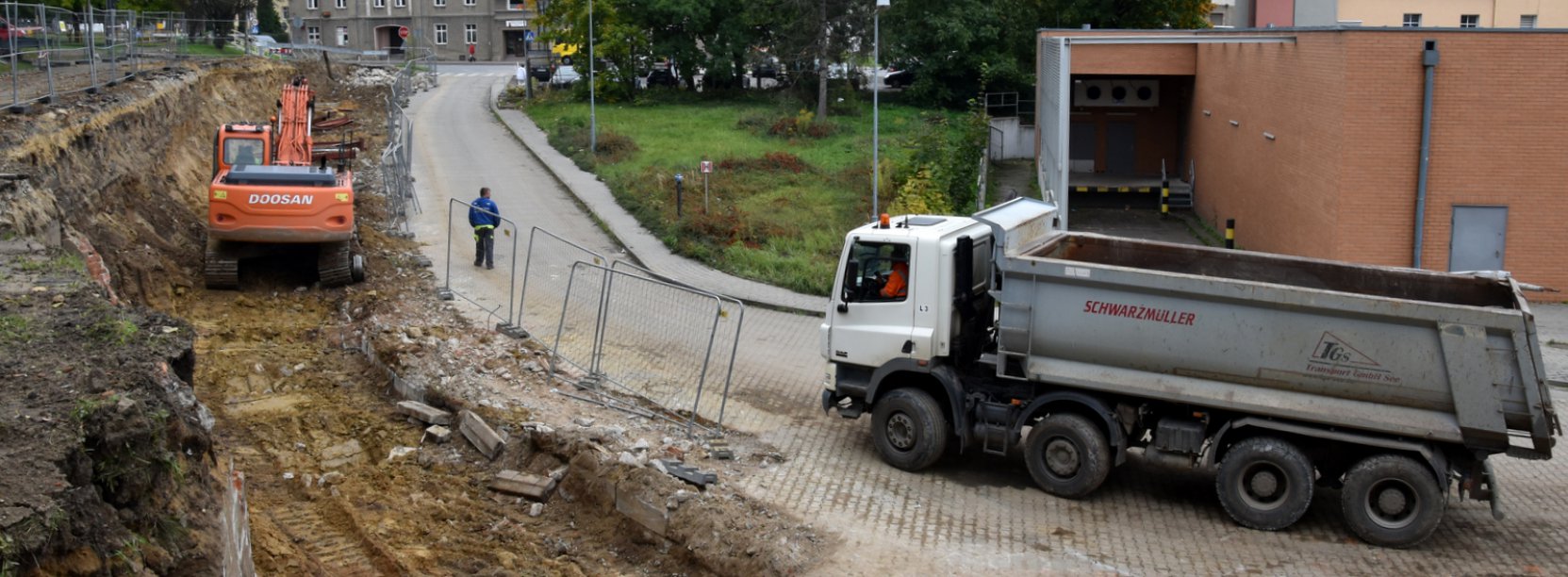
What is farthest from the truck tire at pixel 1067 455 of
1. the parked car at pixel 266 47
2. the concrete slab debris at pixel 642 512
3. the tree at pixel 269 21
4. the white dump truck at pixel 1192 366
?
the tree at pixel 269 21

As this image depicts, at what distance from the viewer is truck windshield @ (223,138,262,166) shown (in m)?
20.8

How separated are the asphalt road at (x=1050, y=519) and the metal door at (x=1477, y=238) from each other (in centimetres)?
518

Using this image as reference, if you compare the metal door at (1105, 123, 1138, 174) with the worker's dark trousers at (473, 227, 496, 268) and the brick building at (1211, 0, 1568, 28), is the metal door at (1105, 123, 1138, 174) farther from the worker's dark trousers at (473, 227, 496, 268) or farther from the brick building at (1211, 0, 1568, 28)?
the worker's dark trousers at (473, 227, 496, 268)

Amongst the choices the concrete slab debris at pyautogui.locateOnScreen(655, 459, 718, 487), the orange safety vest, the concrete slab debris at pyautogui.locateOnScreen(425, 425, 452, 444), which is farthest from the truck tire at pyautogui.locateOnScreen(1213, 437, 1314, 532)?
the concrete slab debris at pyautogui.locateOnScreen(425, 425, 452, 444)

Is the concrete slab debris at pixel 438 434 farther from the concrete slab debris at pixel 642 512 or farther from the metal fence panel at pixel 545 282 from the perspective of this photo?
the metal fence panel at pixel 545 282

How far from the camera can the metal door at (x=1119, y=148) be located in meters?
37.2

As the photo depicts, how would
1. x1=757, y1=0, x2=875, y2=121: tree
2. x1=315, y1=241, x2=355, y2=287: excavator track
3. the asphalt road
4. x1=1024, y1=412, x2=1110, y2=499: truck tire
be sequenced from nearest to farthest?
the asphalt road, x1=1024, y1=412, x2=1110, y2=499: truck tire, x1=315, y1=241, x2=355, y2=287: excavator track, x1=757, y1=0, x2=875, y2=121: tree

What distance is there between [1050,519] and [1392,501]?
2799 mm

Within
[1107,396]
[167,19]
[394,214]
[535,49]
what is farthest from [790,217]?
[535,49]

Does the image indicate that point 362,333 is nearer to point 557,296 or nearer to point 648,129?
point 557,296

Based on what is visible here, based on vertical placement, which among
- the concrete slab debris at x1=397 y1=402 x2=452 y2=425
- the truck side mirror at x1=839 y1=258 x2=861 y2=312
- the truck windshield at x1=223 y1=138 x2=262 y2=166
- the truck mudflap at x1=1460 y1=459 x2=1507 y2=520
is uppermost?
the truck windshield at x1=223 y1=138 x2=262 y2=166

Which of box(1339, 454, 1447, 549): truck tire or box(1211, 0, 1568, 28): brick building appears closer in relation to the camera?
box(1339, 454, 1447, 549): truck tire

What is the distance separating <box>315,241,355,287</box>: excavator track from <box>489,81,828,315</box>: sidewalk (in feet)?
16.9

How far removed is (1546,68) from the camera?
1941 centimetres
